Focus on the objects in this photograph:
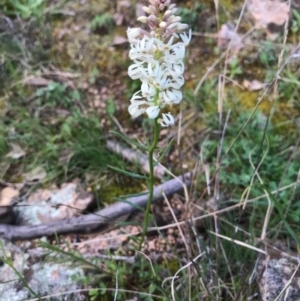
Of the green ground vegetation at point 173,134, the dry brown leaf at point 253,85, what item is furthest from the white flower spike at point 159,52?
the dry brown leaf at point 253,85

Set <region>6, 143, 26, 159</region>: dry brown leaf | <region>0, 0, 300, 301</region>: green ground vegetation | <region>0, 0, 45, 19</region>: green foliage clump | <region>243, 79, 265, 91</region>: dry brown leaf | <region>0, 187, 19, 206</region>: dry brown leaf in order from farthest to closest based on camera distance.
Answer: <region>0, 0, 45, 19</region>: green foliage clump → <region>243, 79, 265, 91</region>: dry brown leaf → <region>6, 143, 26, 159</region>: dry brown leaf → <region>0, 187, 19, 206</region>: dry brown leaf → <region>0, 0, 300, 301</region>: green ground vegetation

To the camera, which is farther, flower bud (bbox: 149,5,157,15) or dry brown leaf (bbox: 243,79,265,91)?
dry brown leaf (bbox: 243,79,265,91)

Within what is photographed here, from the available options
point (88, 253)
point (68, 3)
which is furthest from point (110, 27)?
point (88, 253)

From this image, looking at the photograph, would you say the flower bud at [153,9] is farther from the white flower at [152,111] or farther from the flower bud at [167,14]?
the white flower at [152,111]

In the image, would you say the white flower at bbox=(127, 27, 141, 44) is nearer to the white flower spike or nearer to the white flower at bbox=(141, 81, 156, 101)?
the white flower spike

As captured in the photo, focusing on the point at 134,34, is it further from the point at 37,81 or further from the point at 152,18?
the point at 37,81

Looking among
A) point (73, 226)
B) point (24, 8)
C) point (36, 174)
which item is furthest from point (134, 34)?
point (24, 8)

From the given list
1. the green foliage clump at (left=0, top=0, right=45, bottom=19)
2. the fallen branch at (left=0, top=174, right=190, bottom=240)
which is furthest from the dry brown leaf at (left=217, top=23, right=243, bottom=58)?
the green foliage clump at (left=0, top=0, right=45, bottom=19)

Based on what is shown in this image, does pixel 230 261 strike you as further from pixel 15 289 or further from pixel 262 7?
pixel 262 7
